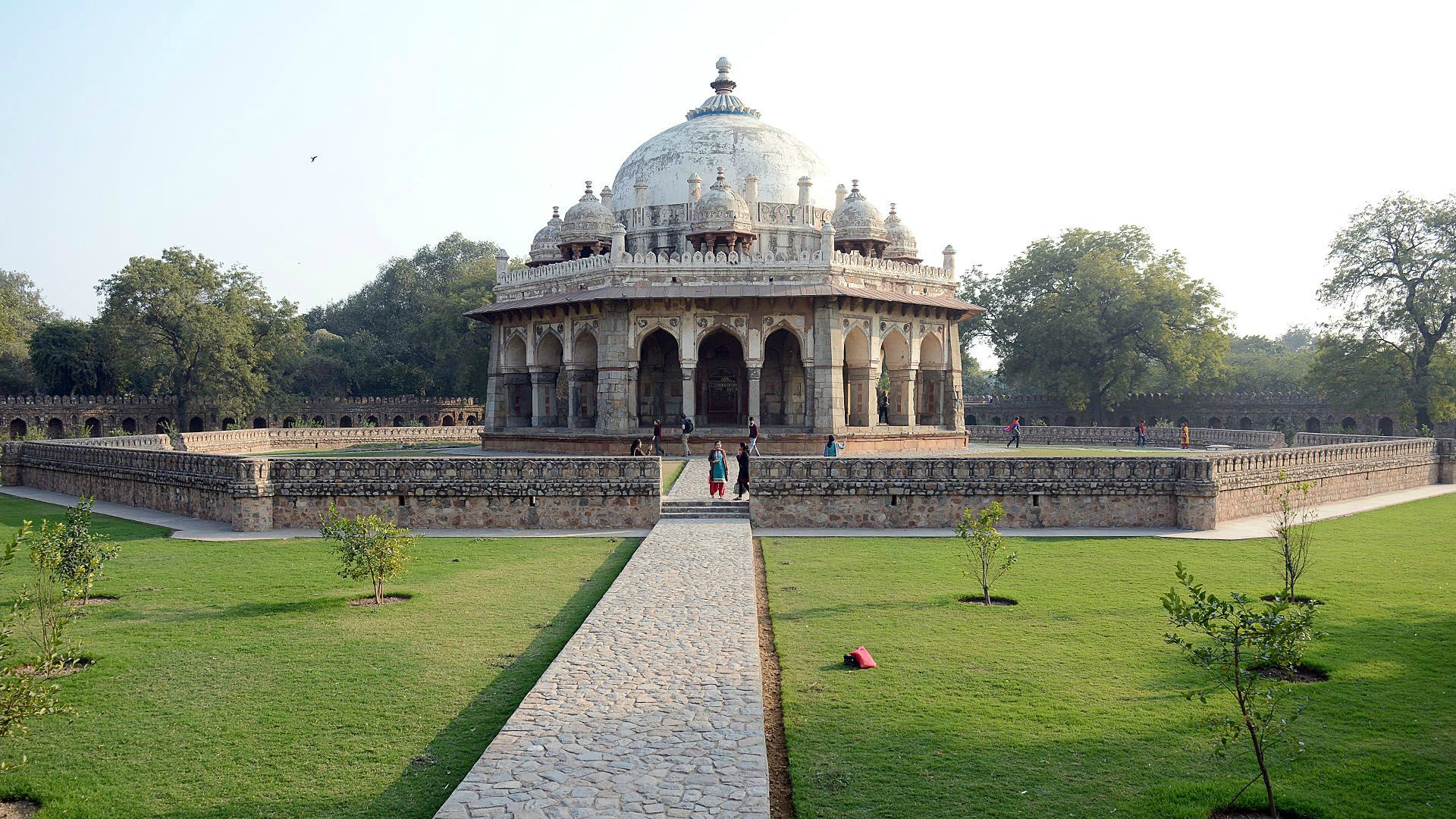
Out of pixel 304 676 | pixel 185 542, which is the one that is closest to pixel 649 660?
pixel 304 676

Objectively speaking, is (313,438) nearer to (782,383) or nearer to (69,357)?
(782,383)

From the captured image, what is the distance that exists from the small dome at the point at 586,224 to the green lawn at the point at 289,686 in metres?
21.3

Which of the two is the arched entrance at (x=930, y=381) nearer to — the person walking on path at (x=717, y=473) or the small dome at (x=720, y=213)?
the small dome at (x=720, y=213)

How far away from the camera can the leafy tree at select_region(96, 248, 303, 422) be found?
4434 cm

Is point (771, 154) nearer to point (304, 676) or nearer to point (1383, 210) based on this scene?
point (1383, 210)

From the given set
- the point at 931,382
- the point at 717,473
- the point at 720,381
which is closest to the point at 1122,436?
the point at 931,382

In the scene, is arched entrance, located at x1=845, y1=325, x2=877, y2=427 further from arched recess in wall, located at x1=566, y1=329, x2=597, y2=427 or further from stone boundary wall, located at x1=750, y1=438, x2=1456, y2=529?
stone boundary wall, located at x1=750, y1=438, x2=1456, y2=529

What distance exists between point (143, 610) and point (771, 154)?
94.9ft

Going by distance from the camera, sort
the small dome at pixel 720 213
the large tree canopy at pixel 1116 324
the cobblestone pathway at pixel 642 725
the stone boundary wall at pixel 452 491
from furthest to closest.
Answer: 1. the large tree canopy at pixel 1116 324
2. the small dome at pixel 720 213
3. the stone boundary wall at pixel 452 491
4. the cobblestone pathway at pixel 642 725

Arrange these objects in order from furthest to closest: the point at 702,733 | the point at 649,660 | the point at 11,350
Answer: the point at 11,350 → the point at 649,660 → the point at 702,733

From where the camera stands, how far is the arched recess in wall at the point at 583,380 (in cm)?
3084

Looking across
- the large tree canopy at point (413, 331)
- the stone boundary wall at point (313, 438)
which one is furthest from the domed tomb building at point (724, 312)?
the large tree canopy at point (413, 331)

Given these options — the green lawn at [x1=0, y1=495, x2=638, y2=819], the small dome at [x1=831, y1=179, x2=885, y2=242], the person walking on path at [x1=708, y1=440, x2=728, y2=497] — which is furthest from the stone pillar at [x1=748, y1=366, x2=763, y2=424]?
→ the green lawn at [x1=0, y1=495, x2=638, y2=819]

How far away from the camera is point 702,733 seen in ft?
21.3
